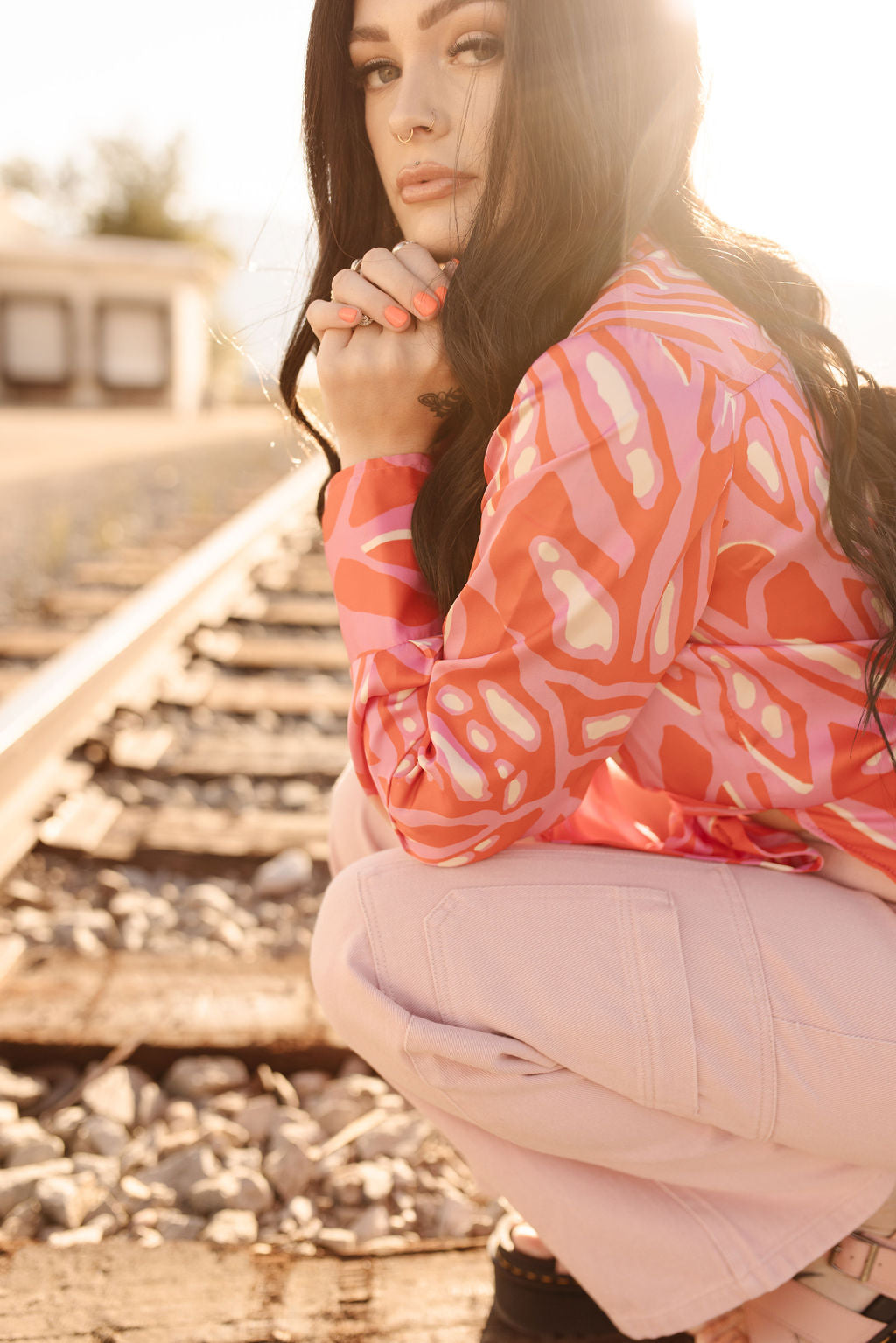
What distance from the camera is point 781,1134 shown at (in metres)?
1.32

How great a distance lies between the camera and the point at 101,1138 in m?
1.81

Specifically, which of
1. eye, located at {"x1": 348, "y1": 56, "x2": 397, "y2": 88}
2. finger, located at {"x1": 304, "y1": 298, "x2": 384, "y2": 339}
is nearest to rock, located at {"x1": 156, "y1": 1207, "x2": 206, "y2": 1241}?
finger, located at {"x1": 304, "y1": 298, "x2": 384, "y2": 339}

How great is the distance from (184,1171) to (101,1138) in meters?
0.15

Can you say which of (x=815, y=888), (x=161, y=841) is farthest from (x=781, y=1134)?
(x=161, y=841)

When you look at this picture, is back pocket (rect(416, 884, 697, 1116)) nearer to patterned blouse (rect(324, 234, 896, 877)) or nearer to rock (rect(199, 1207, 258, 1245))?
patterned blouse (rect(324, 234, 896, 877))

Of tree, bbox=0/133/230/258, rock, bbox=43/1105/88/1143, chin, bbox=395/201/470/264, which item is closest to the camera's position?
chin, bbox=395/201/470/264

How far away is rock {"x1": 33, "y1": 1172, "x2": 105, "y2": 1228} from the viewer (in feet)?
5.37

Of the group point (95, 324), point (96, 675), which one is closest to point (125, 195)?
point (95, 324)

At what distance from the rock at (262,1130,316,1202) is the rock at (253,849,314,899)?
84cm

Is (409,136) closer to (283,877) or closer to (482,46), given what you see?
(482,46)

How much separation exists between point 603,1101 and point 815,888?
0.34m

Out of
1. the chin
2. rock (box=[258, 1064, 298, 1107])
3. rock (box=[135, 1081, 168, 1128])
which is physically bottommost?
rock (box=[258, 1064, 298, 1107])

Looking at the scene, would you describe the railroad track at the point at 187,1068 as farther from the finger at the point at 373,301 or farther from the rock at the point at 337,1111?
the finger at the point at 373,301

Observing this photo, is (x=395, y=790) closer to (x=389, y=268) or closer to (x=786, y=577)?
(x=786, y=577)
